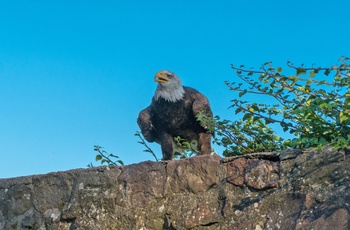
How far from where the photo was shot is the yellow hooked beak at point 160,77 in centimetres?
585

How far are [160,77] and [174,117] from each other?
1.58 ft

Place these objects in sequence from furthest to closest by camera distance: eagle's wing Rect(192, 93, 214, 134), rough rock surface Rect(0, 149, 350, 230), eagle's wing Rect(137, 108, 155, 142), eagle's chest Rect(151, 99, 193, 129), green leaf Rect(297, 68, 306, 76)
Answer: eagle's wing Rect(137, 108, 155, 142) → eagle's chest Rect(151, 99, 193, 129) → eagle's wing Rect(192, 93, 214, 134) → green leaf Rect(297, 68, 306, 76) → rough rock surface Rect(0, 149, 350, 230)

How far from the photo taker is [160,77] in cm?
589

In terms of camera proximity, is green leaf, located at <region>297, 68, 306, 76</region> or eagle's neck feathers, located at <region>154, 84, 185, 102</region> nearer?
green leaf, located at <region>297, 68, 306, 76</region>

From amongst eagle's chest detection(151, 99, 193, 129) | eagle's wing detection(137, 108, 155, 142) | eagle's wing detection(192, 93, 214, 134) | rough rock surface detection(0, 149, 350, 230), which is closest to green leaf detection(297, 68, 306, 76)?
rough rock surface detection(0, 149, 350, 230)

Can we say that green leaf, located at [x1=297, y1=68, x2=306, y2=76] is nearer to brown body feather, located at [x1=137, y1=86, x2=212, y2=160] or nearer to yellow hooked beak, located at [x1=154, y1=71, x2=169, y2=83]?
brown body feather, located at [x1=137, y1=86, x2=212, y2=160]

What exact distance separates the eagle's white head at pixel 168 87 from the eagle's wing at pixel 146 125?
0.20m

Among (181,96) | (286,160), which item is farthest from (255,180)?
(181,96)

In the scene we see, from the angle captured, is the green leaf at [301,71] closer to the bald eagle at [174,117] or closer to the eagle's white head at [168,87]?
the bald eagle at [174,117]

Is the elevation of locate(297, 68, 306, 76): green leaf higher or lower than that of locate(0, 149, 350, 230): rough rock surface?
higher

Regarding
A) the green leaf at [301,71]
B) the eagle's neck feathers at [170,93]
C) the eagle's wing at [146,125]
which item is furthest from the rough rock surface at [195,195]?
the eagle's neck feathers at [170,93]

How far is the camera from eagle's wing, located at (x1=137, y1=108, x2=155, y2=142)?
227 inches

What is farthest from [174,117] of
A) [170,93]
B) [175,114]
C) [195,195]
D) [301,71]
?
[301,71]

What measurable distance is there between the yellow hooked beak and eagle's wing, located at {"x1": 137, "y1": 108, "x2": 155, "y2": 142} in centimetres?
34
